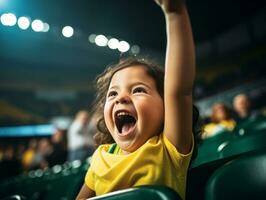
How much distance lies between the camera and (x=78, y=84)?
11.0 metres

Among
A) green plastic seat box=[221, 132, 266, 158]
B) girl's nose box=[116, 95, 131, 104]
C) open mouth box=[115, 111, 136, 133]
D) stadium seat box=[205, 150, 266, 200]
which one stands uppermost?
girl's nose box=[116, 95, 131, 104]

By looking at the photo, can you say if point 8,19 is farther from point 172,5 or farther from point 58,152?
point 172,5

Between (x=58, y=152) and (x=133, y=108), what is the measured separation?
2.71 m

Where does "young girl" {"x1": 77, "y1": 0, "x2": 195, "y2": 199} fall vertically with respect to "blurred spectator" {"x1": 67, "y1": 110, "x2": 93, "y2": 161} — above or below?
above

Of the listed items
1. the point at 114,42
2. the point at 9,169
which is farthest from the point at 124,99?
the point at 114,42

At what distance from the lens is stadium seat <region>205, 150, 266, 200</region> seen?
71 cm

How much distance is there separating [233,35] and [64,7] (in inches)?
198

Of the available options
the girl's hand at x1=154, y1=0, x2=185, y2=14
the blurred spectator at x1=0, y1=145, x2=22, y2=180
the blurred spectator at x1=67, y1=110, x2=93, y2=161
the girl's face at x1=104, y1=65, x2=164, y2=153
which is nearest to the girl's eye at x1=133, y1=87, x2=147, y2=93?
A: the girl's face at x1=104, y1=65, x2=164, y2=153

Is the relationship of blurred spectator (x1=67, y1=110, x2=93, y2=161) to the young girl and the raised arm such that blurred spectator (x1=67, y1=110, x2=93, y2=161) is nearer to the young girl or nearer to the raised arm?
the young girl

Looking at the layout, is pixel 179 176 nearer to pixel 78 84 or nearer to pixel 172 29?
pixel 172 29

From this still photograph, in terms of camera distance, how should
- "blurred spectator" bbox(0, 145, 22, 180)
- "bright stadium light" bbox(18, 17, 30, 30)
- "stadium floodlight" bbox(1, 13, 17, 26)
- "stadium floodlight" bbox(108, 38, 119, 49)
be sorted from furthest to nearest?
"stadium floodlight" bbox(108, 38, 119, 49) < "bright stadium light" bbox(18, 17, 30, 30) < "stadium floodlight" bbox(1, 13, 17, 26) < "blurred spectator" bbox(0, 145, 22, 180)

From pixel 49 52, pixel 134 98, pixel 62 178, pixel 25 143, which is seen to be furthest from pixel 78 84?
pixel 134 98

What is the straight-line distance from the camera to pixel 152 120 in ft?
2.86

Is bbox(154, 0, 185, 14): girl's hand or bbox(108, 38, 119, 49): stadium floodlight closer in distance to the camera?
bbox(154, 0, 185, 14): girl's hand
